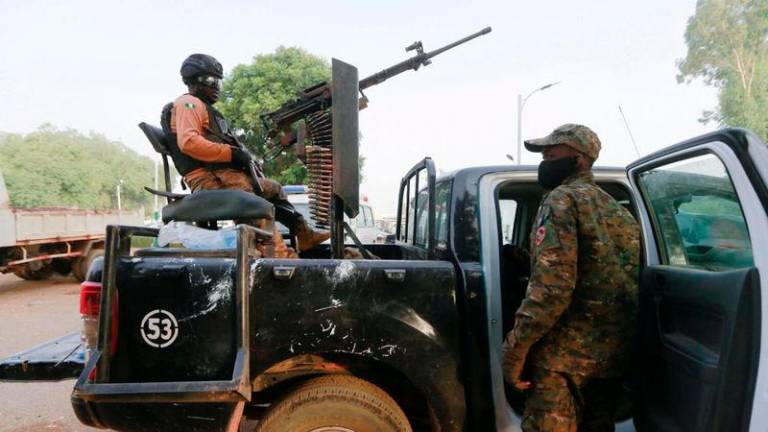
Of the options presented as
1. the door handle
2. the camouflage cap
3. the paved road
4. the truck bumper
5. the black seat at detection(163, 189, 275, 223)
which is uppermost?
the camouflage cap

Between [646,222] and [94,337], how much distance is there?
8.49ft

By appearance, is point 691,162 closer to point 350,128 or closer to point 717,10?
point 350,128

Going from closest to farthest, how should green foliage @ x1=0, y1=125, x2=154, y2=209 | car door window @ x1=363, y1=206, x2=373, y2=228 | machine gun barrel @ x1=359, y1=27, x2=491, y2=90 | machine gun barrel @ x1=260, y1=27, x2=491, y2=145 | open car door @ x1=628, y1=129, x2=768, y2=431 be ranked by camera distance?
open car door @ x1=628, y1=129, x2=768, y2=431 → machine gun barrel @ x1=260, y1=27, x2=491, y2=145 → machine gun barrel @ x1=359, y1=27, x2=491, y2=90 → car door window @ x1=363, y1=206, x2=373, y2=228 → green foliage @ x1=0, y1=125, x2=154, y2=209

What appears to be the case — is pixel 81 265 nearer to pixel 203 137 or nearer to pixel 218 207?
pixel 203 137

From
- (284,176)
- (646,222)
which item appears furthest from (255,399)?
(284,176)

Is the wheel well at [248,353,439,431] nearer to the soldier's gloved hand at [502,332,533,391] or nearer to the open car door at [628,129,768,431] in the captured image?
the soldier's gloved hand at [502,332,533,391]

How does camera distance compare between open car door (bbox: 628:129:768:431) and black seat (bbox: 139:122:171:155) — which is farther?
black seat (bbox: 139:122:171:155)

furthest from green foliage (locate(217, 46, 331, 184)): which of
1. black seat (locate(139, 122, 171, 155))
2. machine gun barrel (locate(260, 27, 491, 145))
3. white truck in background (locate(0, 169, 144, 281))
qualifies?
black seat (locate(139, 122, 171, 155))

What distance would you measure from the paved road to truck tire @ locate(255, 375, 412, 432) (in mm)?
2328

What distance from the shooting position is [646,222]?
7.52 ft

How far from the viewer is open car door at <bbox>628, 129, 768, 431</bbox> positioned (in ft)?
4.65

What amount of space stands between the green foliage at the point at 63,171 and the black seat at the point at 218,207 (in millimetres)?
45499

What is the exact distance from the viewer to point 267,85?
17.0 meters

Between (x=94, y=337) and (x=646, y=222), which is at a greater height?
(x=646, y=222)
